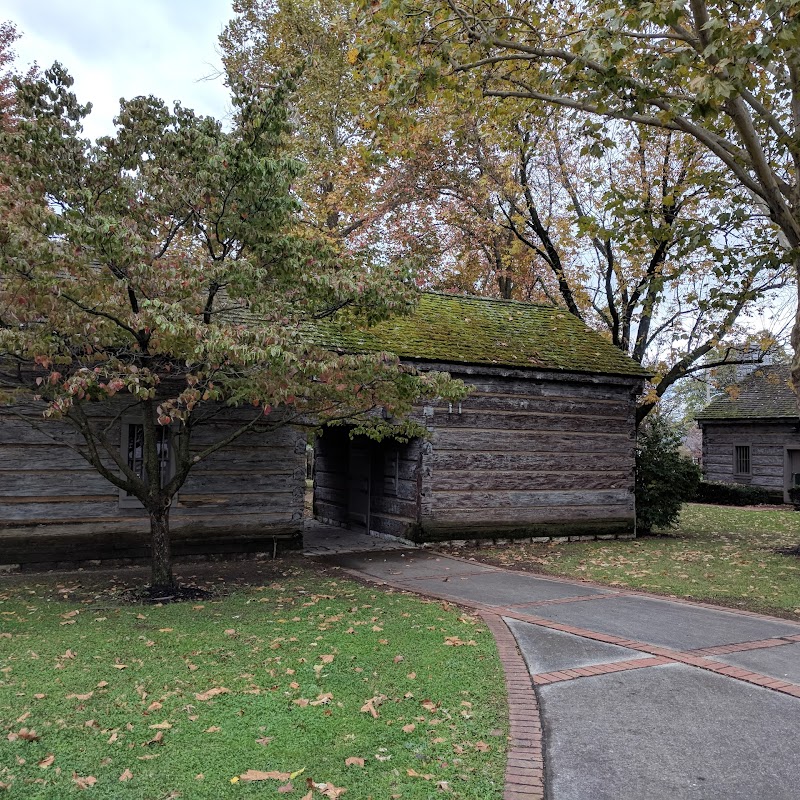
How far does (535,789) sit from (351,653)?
278 cm

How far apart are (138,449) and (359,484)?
582 centimetres

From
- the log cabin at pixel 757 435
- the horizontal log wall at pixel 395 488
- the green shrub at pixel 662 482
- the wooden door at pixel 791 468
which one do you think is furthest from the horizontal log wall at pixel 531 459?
the wooden door at pixel 791 468

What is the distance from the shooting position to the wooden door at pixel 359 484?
1581 centimetres

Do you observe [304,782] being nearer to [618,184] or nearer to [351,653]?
[351,653]

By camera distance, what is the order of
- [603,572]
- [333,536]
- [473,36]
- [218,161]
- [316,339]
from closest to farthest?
[218,161], [473,36], [603,572], [316,339], [333,536]

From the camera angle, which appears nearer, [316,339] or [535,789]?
[535,789]

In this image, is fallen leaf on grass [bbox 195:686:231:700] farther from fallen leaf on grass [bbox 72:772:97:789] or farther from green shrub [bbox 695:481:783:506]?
green shrub [bbox 695:481:783:506]

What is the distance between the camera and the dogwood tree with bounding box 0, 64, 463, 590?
7.38m

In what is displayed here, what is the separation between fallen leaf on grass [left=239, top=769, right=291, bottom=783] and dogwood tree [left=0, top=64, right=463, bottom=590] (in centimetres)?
395

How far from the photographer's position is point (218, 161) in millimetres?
7336

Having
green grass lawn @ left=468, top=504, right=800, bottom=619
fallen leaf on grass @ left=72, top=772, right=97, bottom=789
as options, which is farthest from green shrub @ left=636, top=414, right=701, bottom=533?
fallen leaf on grass @ left=72, top=772, right=97, bottom=789

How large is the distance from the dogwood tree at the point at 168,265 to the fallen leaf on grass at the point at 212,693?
3071mm

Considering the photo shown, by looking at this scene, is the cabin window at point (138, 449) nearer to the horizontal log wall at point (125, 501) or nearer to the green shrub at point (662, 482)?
the horizontal log wall at point (125, 501)

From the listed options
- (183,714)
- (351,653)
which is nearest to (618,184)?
(351,653)
